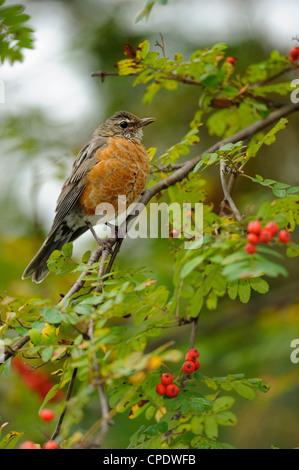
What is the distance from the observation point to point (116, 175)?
3.75 meters

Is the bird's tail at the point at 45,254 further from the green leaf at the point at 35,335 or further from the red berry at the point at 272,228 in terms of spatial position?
the red berry at the point at 272,228

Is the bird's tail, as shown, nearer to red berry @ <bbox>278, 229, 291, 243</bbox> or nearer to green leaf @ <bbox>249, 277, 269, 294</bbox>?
green leaf @ <bbox>249, 277, 269, 294</bbox>

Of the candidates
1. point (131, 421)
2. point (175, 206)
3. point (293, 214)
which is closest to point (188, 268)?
point (293, 214)

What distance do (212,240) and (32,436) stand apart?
2987mm

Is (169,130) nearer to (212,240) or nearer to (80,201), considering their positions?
(80,201)

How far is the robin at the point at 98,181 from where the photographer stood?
369cm

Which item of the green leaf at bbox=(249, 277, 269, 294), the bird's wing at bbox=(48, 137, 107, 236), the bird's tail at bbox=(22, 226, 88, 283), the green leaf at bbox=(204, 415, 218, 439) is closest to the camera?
Result: the green leaf at bbox=(204, 415, 218, 439)

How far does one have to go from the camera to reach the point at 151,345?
483cm

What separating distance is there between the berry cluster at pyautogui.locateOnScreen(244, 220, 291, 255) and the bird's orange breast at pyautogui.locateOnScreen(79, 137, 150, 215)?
207 centimetres

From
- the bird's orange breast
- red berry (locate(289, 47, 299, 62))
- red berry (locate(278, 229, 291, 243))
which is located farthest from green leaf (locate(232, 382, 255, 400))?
red berry (locate(289, 47, 299, 62))

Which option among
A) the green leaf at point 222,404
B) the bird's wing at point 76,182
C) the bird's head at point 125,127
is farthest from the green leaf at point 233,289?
the bird's head at point 125,127

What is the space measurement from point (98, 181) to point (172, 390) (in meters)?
2.04

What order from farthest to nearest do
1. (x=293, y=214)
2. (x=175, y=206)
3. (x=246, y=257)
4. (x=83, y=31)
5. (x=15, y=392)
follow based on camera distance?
(x=83, y=31) < (x=15, y=392) < (x=175, y=206) < (x=293, y=214) < (x=246, y=257)

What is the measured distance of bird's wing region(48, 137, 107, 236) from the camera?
152 inches
